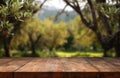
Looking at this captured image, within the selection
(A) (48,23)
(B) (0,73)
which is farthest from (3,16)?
(A) (48,23)

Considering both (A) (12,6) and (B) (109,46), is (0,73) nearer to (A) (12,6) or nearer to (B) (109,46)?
(A) (12,6)

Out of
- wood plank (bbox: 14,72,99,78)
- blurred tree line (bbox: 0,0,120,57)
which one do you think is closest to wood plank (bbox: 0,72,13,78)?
wood plank (bbox: 14,72,99,78)

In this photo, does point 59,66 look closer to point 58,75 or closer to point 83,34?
point 58,75

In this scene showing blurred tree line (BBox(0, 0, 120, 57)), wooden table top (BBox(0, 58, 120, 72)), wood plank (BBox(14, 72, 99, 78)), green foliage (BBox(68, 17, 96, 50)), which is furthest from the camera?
green foliage (BBox(68, 17, 96, 50))

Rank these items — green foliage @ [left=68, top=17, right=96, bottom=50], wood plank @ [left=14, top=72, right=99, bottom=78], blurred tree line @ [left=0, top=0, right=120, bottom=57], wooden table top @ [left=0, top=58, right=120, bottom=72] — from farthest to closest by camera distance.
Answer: green foliage @ [left=68, top=17, right=96, bottom=50], blurred tree line @ [left=0, top=0, right=120, bottom=57], wooden table top @ [left=0, top=58, right=120, bottom=72], wood plank @ [left=14, top=72, right=99, bottom=78]

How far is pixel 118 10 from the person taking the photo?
4145 mm

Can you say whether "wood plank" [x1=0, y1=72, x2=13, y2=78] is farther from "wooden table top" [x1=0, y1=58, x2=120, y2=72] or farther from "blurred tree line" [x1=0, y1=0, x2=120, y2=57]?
"blurred tree line" [x1=0, y1=0, x2=120, y2=57]

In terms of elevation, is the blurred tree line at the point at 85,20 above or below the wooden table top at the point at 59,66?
above

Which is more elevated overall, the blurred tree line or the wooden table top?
the blurred tree line

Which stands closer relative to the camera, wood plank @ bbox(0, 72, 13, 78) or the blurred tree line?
wood plank @ bbox(0, 72, 13, 78)

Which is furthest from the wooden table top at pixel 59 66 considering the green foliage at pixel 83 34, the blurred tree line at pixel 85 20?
the green foliage at pixel 83 34

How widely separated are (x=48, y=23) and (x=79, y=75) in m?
45.9

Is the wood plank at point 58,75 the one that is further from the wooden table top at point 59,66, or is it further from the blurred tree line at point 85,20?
the blurred tree line at point 85,20

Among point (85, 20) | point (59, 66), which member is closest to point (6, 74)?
point (59, 66)
